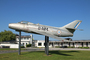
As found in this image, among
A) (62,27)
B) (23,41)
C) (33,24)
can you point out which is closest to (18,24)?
(33,24)

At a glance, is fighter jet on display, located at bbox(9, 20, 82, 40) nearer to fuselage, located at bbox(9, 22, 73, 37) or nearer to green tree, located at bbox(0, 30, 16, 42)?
fuselage, located at bbox(9, 22, 73, 37)

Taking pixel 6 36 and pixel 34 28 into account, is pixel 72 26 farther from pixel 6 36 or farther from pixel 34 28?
pixel 6 36

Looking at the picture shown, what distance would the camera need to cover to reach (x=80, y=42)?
58.7 meters

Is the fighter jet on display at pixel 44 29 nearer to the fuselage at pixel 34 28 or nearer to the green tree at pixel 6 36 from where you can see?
the fuselage at pixel 34 28

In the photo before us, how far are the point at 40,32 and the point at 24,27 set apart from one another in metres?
3.31

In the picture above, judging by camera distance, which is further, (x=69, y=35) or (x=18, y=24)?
(x=69, y=35)

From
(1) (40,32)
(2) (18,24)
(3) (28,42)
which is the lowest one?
(3) (28,42)

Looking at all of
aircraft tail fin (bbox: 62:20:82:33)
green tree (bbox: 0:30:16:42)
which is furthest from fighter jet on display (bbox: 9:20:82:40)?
green tree (bbox: 0:30:16:42)

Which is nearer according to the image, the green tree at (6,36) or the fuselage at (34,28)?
the fuselage at (34,28)

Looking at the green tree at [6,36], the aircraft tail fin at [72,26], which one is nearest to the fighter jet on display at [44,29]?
the aircraft tail fin at [72,26]

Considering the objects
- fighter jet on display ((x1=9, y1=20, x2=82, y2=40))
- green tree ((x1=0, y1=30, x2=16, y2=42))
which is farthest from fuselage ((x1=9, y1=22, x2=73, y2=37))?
green tree ((x1=0, y1=30, x2=16, y2=42))

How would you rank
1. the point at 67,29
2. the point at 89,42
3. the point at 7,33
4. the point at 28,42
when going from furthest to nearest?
1. the point at 7,33
2. the point at 28,42
3. the point at 89,42
4. the point at 67,29

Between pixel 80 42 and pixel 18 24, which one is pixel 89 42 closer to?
pixel 80 42

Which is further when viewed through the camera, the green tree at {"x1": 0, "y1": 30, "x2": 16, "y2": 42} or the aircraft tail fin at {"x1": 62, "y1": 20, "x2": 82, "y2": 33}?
the green tree at {"x1": 0, "y1": 30, "x2": 16, "y2": 42}
